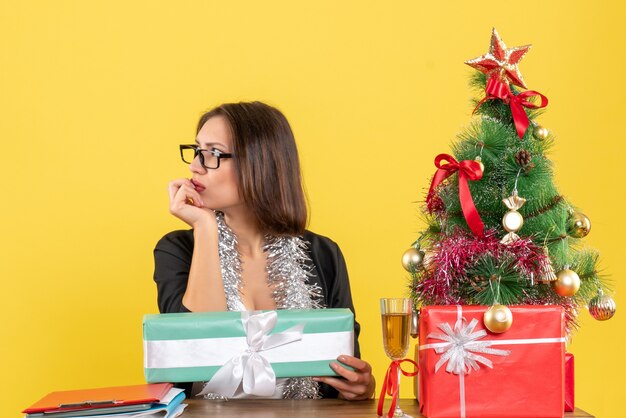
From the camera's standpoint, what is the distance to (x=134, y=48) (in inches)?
106

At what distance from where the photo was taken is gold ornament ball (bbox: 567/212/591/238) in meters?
1.62

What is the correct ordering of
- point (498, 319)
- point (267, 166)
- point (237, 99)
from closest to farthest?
point (498, 319), point (267, 166), point (237, 99)

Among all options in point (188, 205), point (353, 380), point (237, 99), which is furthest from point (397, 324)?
point (237, 99)

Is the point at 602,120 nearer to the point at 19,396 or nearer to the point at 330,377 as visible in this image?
the point at 330,377

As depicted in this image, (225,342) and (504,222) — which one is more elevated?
(504,222)

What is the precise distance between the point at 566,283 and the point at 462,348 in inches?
9.6

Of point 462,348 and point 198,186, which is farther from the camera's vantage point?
point 198,186

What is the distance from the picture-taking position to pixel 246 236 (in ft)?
7.33

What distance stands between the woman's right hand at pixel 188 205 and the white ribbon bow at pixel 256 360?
526 millimetres

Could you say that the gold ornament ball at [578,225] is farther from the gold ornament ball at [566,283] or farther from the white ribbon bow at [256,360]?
the white ribbon bow at [256,360]

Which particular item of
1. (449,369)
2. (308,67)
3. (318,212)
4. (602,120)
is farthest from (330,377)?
(602,120)

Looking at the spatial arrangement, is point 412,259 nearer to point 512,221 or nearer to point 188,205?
point 512,221

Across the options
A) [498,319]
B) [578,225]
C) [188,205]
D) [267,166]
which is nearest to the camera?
[498,319]

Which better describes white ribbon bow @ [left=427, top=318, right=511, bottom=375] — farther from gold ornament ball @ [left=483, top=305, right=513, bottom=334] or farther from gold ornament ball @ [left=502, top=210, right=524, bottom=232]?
gold ornament ball @ [left=502, top=210, right=524, bottom=232]
